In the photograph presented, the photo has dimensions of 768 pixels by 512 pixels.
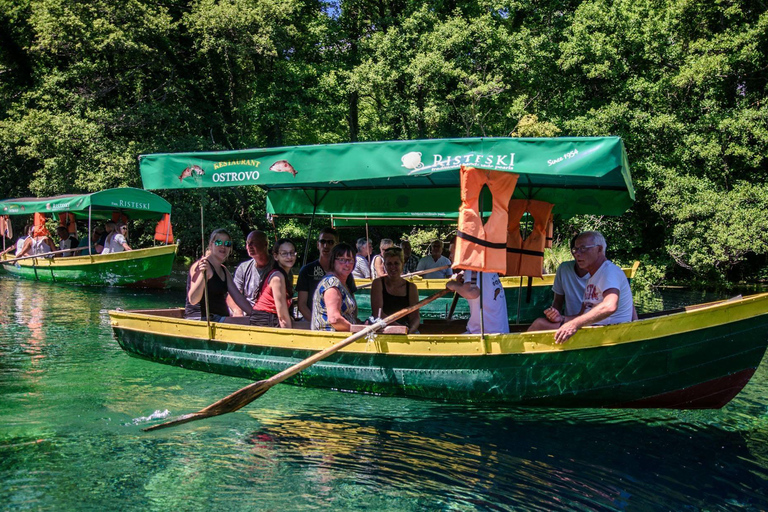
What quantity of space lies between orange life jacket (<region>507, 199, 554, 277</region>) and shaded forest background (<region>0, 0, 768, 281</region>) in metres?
12.4

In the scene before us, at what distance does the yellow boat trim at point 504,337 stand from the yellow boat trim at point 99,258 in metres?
10.6

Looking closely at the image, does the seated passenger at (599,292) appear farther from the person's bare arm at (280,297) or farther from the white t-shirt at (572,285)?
the person's bare arm at (280,297)

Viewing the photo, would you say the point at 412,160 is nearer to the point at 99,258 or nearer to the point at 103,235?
the point at 99,258

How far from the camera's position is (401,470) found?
475 centimetres

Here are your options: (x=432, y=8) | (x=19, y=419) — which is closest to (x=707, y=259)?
(x=432, y=8)

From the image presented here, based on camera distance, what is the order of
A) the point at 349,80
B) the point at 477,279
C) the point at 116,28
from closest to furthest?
the point at 477,279
the point at 116,28
the point at 349,80

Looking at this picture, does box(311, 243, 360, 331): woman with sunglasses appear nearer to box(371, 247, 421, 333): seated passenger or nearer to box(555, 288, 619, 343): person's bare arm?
box(371, 247, 421, 333): seated passenger

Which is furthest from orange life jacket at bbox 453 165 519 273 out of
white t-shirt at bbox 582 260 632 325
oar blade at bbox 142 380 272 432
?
oar blade at bbox 142 380 272 432

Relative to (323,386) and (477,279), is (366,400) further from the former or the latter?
(477,279)

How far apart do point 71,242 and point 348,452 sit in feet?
57.1

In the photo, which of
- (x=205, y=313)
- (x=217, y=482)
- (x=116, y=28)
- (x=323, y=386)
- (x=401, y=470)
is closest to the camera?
(x=217, y=482)

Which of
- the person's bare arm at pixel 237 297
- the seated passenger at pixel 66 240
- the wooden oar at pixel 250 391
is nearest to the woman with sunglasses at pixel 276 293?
the person's bare arm at pixel 237 297

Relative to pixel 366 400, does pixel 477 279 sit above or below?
above

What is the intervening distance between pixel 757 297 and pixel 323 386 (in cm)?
408
